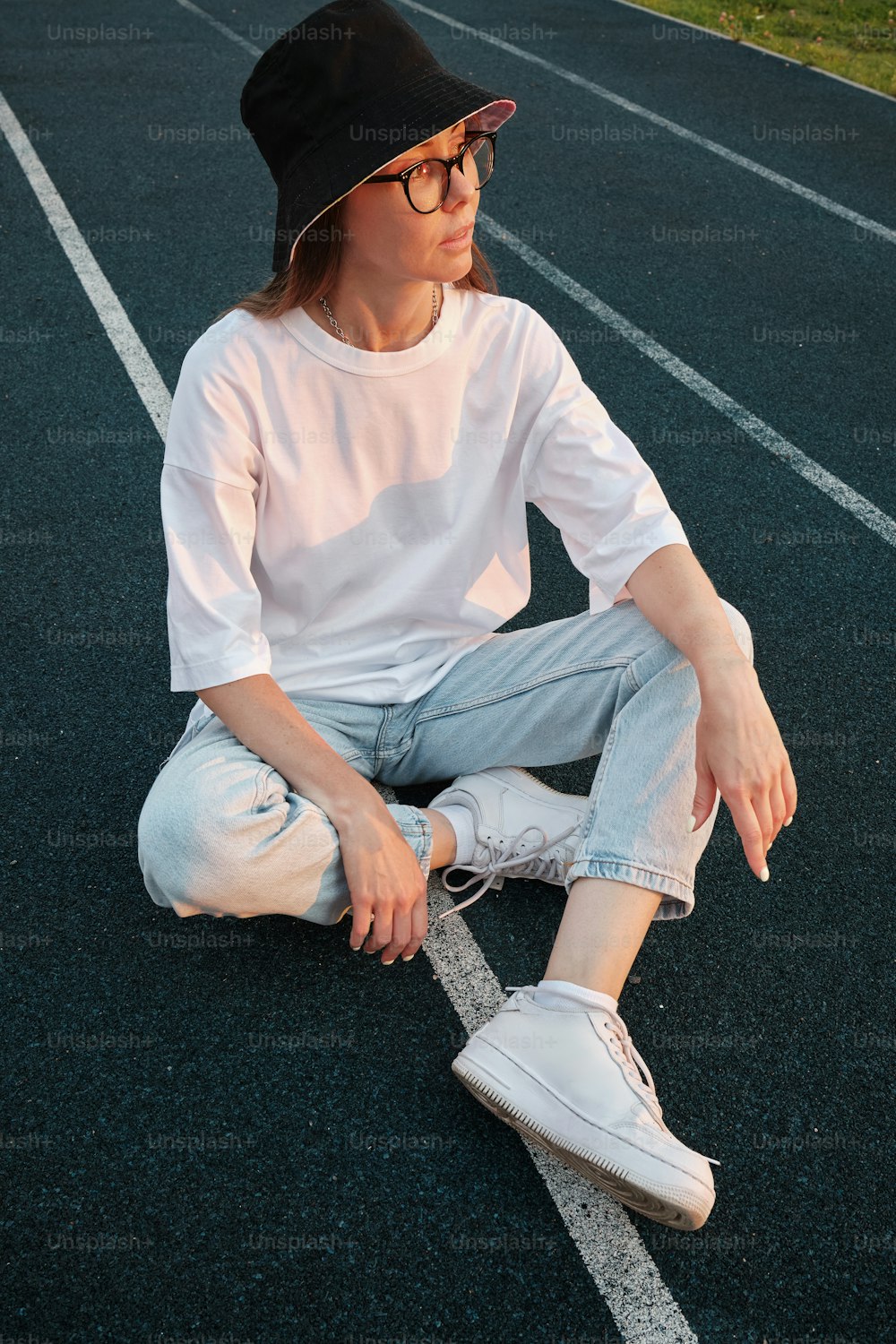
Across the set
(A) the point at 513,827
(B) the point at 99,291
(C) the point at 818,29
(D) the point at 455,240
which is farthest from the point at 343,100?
(C) the point at 818,29

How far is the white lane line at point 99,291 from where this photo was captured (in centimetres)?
469

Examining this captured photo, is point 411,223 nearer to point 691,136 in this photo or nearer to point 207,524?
point 207,524

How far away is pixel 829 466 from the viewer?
4305mm

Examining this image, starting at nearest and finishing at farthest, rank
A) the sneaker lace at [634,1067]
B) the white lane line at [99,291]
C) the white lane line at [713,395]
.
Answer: the sneaker lace at [634,1067]
the white lane line at [713,395]
the white lane line at [99,291]

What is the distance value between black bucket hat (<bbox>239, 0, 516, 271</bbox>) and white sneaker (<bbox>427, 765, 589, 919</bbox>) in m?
1.26

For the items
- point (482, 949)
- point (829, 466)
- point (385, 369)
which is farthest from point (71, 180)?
point (482, 949)

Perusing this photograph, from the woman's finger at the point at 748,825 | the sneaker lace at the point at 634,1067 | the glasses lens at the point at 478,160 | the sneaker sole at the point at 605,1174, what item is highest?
the glasses lens at the point at 478,160

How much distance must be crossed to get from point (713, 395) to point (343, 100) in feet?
9.99

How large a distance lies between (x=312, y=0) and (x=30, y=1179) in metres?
11.6

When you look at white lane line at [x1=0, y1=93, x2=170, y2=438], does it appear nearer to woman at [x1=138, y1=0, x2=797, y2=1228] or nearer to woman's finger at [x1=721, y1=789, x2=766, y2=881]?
woman at [x1=138, y1=0, x2=797, y2=1228]

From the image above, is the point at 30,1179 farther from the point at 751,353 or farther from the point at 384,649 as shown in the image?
the point at 751,353

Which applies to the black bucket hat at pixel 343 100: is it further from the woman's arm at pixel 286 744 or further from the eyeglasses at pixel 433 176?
the woman's arm at pixel 286 744

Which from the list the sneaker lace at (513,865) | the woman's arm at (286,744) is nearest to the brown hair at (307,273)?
the woman's arm at (286,744)

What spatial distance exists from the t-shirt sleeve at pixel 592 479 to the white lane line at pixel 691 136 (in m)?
4.63
